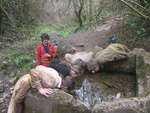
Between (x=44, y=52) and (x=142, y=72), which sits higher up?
(x=44, y=52)

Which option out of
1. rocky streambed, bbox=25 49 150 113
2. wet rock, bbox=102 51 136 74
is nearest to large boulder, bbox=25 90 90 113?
rocky streambed, bbox=25 49 150 113

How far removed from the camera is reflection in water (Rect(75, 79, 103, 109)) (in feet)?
21.7

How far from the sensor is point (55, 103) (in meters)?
5.55

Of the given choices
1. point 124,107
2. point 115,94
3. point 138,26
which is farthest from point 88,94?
point 138,26

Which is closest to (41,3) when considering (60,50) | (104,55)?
(60,50)

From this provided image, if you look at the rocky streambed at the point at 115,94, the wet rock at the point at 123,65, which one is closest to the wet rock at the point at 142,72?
the rocky streambed at the point at 115,94

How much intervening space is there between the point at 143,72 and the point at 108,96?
2.41 feet

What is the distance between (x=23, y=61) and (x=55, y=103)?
5.39m

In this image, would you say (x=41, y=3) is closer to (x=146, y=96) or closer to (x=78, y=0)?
(x=78, y=0)

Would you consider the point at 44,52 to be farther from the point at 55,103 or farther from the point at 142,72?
the point at 55,103

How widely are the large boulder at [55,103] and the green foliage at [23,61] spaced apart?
452cm

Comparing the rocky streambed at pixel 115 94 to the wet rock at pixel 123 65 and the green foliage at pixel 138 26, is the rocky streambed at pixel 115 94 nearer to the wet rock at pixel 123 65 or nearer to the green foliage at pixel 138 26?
the wet rock at pixel 123 65

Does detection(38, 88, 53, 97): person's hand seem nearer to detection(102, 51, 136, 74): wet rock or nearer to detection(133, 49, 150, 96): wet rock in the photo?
detection(133, 49, 150, 96): wet rock

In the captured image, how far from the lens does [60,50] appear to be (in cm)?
1072
